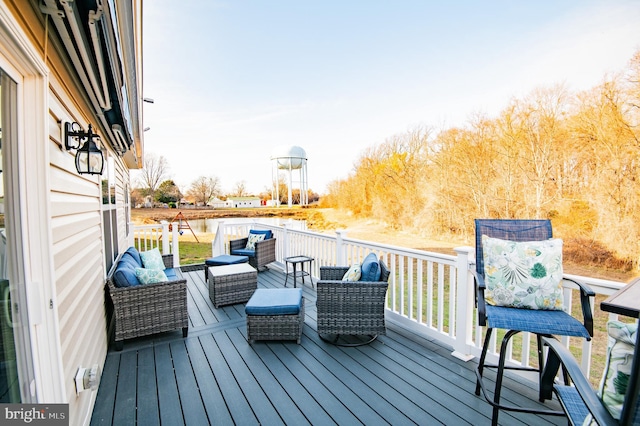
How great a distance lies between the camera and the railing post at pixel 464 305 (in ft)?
8.95

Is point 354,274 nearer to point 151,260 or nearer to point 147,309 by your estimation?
point 147,309

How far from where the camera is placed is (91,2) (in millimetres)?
1199

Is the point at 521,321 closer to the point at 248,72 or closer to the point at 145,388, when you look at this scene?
the point at 145,388

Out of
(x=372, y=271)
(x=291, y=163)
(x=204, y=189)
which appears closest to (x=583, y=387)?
(x=372, y=271)

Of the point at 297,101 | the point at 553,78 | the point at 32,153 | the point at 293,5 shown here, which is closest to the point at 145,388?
the point at 32,153

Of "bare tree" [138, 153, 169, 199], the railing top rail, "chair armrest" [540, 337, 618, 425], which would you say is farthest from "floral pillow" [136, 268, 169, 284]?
"bare tree" [138, 153, 169, 199]

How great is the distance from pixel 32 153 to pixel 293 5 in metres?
7.25

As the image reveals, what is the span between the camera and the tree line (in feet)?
20.6

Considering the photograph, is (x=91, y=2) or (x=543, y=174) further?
(x=543, y=174)

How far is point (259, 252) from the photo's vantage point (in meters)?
5.97

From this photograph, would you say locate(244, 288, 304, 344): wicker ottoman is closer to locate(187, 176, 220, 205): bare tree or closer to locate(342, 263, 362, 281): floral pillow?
locate(342, 263, 362, 281): floral pillow

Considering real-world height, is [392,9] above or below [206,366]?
above

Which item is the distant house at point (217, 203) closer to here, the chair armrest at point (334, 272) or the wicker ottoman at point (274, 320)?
the chair armrest at point (334, 272)

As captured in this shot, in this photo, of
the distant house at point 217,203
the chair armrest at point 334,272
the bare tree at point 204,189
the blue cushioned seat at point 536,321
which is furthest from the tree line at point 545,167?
the bare tree at point 204,189
